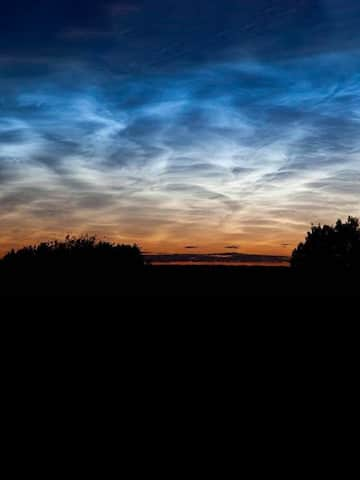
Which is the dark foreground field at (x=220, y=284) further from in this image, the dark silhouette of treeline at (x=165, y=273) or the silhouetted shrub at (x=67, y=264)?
the silhouetted shrub at (x=67, y=264)

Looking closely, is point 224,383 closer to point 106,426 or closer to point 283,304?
point 106,426

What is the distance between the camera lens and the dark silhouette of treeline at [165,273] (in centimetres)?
2827

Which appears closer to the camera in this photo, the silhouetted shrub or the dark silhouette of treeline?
the dark silhouette of treeline

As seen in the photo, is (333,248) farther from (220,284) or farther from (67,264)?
(220,284)

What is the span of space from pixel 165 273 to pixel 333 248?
42508 mm

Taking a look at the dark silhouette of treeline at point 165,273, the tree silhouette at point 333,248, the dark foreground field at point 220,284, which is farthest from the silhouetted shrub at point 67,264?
the tree silhouette at point 333,248

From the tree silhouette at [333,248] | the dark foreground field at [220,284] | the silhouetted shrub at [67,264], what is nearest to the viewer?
the dark foreground field at [220,284]

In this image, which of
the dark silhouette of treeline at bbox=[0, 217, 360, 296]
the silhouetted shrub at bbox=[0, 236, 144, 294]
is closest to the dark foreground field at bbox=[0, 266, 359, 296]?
the dark silhouette of treeline at bbox=[0, 217, 360, 296]

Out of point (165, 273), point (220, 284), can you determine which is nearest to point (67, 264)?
point (165, 273)

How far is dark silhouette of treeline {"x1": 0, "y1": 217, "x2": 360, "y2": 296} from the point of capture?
1113 inches

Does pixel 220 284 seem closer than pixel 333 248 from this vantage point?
Yes

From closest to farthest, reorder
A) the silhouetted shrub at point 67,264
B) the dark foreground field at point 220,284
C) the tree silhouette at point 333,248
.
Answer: the dark foreground field at point 220,284
the silhouetted shrub at point 67,264
the tree silhouette at point 333,248

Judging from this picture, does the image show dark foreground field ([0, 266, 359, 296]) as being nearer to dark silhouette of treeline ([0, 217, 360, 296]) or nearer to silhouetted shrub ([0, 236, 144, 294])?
dark silhouette of treeline ([0, 217, 360, 296])

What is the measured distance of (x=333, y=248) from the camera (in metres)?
72.0
